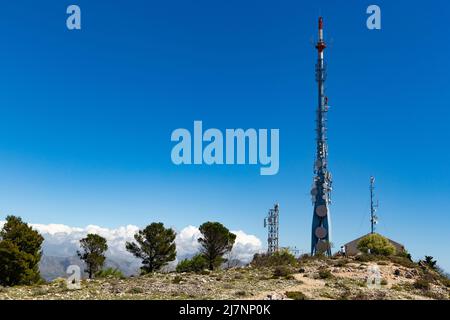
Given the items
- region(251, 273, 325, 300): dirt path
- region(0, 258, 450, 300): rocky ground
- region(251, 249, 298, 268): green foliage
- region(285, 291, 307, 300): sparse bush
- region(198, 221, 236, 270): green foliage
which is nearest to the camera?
region(285, 291, 307, 300): sparse bush

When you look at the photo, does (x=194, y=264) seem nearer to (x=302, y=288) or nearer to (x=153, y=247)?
(x=153, y=247)

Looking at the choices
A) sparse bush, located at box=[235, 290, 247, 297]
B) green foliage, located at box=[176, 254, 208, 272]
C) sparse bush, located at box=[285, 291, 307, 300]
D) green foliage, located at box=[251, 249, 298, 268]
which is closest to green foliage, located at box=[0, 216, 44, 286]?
green foliage, located at box=[176, 254, 208, 272]

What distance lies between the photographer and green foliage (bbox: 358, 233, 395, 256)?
6625cm

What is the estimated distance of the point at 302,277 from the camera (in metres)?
40.6

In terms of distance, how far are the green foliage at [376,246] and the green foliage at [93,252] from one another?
128 feet

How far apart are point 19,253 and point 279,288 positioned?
34.4 m

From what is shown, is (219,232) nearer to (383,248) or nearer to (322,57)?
(383,248)

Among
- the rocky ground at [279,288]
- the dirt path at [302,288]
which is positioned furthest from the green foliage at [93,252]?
the dirt path at [302,288]

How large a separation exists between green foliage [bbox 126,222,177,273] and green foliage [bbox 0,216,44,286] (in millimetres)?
12123

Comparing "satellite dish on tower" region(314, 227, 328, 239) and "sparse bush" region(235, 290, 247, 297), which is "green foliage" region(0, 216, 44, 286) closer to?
"sparse bush" region(235, 290, 247, 297)

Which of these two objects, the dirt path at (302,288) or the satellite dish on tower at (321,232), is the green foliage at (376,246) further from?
the dirt path at (302,288)

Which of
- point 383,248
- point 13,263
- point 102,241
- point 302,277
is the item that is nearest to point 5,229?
point 13,263
